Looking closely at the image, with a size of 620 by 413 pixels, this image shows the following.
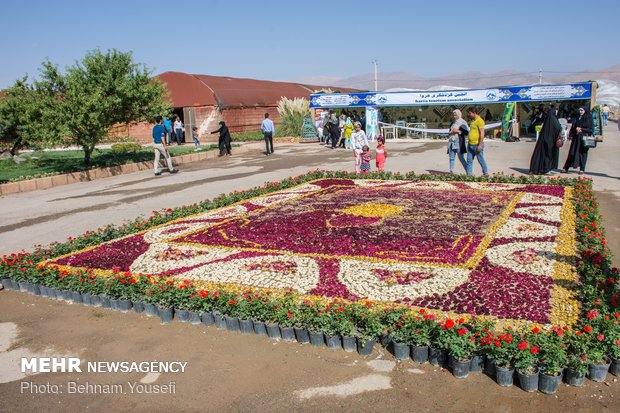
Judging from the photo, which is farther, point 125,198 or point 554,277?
point 125,198

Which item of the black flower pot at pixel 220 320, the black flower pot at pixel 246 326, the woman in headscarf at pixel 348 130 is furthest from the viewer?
the woman in headscarf at pixel 348 130

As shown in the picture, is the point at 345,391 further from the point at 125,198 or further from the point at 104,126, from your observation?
the point at 104,126

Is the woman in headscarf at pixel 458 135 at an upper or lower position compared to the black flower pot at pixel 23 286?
upper

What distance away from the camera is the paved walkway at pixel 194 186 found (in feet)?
34.4

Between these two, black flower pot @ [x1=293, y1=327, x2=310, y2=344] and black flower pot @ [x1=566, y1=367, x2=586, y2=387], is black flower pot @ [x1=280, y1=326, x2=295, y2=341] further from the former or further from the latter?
black flower pot @ [x1=566, y1=367, x2=586, y2=387]

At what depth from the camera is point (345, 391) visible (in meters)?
4.23

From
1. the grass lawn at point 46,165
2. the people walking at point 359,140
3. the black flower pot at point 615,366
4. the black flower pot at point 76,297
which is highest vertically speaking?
the people walking at point 359,140

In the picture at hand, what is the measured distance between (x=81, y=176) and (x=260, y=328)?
14.2 meters

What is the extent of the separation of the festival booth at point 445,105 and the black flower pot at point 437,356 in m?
23.5

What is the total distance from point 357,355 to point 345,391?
0.61 meters

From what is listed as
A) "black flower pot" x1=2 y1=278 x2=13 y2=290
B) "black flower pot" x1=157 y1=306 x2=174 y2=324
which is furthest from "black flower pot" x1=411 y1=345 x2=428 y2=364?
"black flower pot" x1=2 y1=278 x2=13 y2=290

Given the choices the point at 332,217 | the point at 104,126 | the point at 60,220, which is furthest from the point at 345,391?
the point at 104,126

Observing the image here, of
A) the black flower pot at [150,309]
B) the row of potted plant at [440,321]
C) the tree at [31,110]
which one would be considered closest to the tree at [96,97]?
the tree at [31,110]

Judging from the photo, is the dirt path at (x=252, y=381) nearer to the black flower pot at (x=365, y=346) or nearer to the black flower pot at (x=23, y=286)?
the black flower pot at (x=365, y=346)
